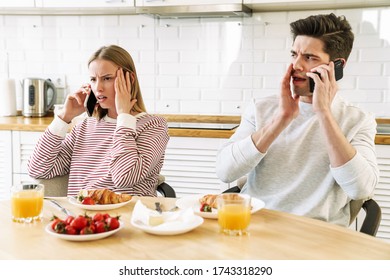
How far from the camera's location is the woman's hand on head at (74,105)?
2248 mm

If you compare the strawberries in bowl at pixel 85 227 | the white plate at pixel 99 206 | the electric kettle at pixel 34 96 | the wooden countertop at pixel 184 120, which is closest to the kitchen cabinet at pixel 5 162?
the wooden countertop at pixel 184 120

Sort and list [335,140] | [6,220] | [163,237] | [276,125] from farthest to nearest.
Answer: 1. [276,125]
2. [335,140]
3. [6,220]
4. [163,237]

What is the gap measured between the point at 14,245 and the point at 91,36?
2792 mm

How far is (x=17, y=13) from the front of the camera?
3936 millimetres

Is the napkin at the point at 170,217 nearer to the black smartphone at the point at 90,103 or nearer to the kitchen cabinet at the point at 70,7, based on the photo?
the black smartphone at the point at 90,103

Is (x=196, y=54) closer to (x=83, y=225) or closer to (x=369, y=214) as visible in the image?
(x=369, y=214)

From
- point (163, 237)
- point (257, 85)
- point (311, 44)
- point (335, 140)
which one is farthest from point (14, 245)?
point (257, 85)

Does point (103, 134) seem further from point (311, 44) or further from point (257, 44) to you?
point (257, 44)

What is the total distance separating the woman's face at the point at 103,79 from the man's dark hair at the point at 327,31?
78 cm

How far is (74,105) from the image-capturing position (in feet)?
7.55

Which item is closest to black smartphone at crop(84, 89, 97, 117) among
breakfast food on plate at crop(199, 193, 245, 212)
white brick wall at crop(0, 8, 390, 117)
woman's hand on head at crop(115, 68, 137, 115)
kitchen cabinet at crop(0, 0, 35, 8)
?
woman's hand on head at crop(115, 68, 137, 115)

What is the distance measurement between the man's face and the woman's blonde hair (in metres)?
0.70

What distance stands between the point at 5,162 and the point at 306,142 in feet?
7.25

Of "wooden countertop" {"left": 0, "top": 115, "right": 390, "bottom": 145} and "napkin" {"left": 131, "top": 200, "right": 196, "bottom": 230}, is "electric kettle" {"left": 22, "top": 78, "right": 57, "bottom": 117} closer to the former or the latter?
"wooden countertop" {"left": 0, "top": 115, "right": 390, "bottom": 145}
